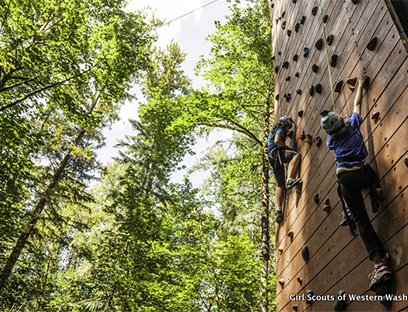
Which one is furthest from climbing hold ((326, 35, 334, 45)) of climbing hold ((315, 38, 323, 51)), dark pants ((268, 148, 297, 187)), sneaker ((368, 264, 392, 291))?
sneaker ((368, 264, 392, 291))

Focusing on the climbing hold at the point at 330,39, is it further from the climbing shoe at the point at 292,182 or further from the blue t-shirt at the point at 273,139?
the climbing shoe at the point at 292,182

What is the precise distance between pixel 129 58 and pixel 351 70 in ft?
19.7

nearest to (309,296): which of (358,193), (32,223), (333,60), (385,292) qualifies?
(385,292)

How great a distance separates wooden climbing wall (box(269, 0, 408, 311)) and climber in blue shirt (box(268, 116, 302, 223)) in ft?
0.42

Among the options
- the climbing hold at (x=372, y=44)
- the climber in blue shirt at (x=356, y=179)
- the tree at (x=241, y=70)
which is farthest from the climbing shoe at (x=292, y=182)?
the tree at (x=241, y=70)

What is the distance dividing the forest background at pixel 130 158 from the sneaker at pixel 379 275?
4.46m

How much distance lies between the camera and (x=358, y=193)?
211cm

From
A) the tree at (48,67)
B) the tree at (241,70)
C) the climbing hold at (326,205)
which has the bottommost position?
the climbing hold at (326,205)

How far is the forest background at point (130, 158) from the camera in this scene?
21.0ft

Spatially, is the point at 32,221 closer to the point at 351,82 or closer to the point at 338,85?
the point at 338,85

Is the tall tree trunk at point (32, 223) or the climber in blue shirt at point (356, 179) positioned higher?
the tall tree trunk at point (32, 223)

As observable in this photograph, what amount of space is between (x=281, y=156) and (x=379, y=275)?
248 centimetres

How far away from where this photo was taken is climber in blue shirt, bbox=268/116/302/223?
12.8 feet

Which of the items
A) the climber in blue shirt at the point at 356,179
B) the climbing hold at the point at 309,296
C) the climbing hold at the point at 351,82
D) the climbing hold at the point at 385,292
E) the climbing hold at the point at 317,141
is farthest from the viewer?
the climbing hold at the point at 317,141
